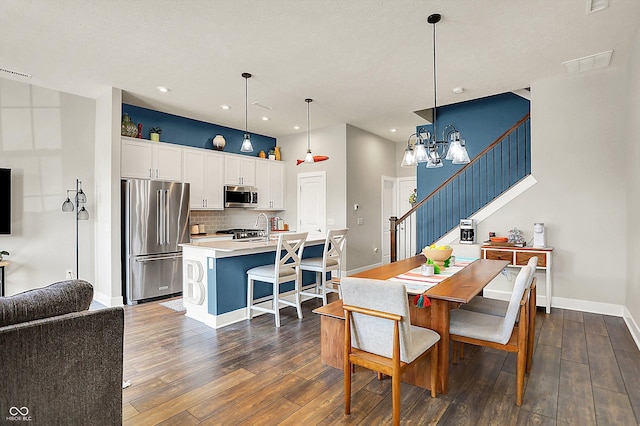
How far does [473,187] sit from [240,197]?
4159mm

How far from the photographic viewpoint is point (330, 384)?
2.47 m

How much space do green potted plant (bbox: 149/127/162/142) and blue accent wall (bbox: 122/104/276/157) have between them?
107 millimetres

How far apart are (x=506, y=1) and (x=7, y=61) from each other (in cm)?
495

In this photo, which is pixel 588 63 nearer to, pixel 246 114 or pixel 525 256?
pixel 525 256

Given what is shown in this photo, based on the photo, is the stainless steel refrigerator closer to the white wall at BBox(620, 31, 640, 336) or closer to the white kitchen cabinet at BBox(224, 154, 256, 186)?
the white kitchen cabinet at BBox(224, 154, 256, 186)

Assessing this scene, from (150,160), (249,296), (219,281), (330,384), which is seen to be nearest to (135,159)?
(150,160)

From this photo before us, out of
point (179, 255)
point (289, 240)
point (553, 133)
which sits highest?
point (553, 133)

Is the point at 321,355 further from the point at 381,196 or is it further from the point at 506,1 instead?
the point at 381,196

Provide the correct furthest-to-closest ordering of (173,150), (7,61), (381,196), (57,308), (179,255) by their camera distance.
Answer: (381,196) → (173,150) → (179,255) → (7,61) → (57,308)

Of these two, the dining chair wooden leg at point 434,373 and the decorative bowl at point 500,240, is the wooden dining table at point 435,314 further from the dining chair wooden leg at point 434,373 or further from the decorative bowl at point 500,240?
the decorative bowl at point 500,240

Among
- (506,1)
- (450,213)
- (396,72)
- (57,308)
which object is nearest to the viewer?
(57,308)

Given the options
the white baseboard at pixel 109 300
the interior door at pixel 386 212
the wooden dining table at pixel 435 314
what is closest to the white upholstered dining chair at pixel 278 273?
the wooden dining table at pixel 435 314

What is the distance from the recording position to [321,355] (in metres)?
2.86

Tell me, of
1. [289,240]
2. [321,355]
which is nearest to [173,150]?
[289,240]
